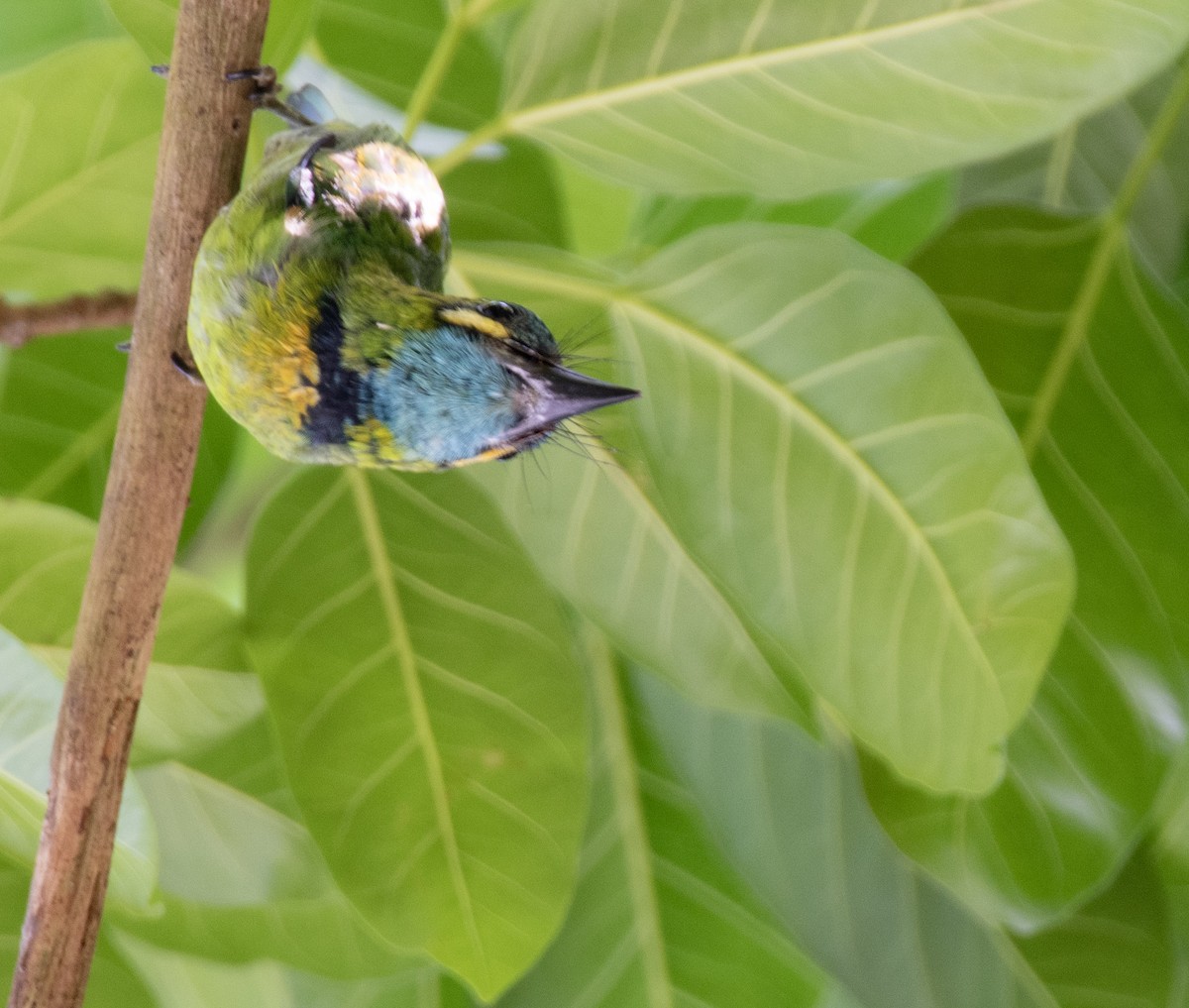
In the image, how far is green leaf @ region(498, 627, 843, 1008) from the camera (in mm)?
1019

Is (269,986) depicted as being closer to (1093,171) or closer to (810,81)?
(810,81)

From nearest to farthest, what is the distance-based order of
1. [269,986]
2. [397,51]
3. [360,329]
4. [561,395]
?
1. [561,395]
2. [360,329]
3. [397,51]
4. [269,986]

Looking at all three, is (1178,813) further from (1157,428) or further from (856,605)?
(856,605)

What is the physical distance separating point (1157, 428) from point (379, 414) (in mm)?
659

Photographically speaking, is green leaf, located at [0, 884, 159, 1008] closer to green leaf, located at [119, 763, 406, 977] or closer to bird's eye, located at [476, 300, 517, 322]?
green leaf, located at [119, 763, 406, 977]

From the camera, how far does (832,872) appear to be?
101 centimetres

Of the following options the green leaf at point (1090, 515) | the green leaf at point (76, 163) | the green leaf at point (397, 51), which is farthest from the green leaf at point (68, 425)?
the green leaf at point (1090, 515)

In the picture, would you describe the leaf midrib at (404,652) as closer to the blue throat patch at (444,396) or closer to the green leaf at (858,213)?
the blue throat patch at (444,396)

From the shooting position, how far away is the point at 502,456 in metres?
0.63

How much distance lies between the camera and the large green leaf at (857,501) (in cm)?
75

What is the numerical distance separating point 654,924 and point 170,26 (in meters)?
0.84

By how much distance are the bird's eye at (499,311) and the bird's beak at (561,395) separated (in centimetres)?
4

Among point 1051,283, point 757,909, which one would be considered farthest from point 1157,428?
point 757,909

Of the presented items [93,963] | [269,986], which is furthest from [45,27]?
[269,986]
